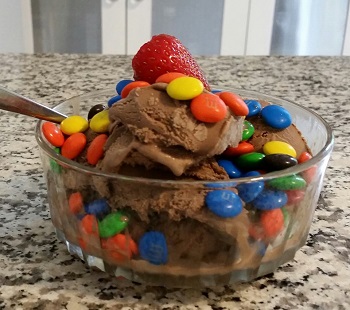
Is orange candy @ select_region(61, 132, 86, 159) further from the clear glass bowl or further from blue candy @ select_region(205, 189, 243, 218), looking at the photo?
blue candy @ select_region(205, 189, 243, 218)

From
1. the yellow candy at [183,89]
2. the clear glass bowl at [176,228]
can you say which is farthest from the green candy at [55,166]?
the yellow candy at [183,89]

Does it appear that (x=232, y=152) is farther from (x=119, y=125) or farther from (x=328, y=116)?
(x=328, y=116)

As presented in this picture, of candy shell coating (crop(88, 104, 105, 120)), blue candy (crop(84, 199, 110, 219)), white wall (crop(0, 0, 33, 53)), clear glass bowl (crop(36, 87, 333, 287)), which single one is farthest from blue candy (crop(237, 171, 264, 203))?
white wall (crop(0, 0, 33, 53))

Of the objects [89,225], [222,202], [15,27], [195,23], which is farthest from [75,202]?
[195,23]

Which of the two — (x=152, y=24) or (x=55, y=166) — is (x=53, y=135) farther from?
(x=152, y=24)

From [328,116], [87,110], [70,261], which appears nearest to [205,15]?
[328,116]
